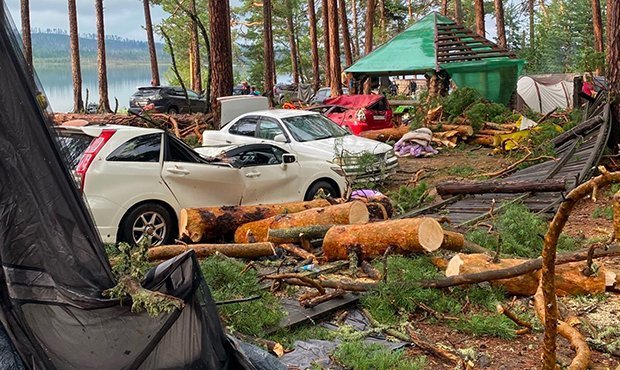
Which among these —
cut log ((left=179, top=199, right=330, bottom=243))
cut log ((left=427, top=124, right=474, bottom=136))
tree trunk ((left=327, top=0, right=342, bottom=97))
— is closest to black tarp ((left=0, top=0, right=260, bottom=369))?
cut log ((left=179, top=199, right=330, bottom=243))

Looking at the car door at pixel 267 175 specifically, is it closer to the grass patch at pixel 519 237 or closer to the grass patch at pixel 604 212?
the grass patch at pixel 519 237

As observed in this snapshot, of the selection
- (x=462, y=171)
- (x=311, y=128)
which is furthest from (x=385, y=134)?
(x=311, y=128)

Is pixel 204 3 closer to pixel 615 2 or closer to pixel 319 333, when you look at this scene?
pixel 615 2

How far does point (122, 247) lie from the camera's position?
3.60 m

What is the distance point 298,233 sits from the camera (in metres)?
7.79

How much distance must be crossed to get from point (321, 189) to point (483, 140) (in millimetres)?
9244

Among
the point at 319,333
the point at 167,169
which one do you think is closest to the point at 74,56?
the point at 167,169

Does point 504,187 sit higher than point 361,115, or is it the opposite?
point 361,115

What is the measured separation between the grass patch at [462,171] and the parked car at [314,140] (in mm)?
1614

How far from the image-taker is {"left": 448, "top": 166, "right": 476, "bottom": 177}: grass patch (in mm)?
14180

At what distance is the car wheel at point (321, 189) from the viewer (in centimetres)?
1055

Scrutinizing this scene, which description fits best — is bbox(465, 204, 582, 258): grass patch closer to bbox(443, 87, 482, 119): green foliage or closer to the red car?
the red car

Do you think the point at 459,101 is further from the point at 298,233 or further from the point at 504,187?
the point at 298,233

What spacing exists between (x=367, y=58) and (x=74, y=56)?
49.6 ft
